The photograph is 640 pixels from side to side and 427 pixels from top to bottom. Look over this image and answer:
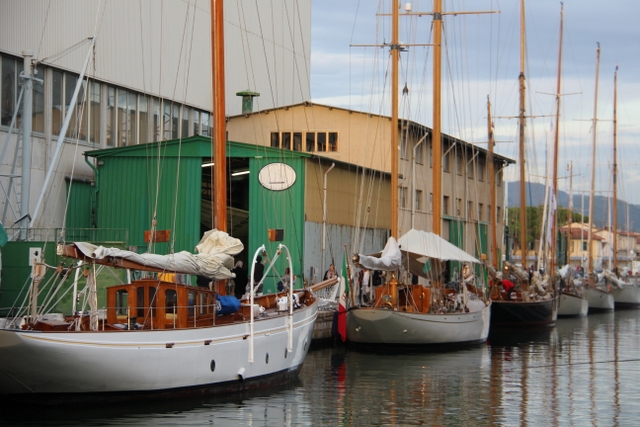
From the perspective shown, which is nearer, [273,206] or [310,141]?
[273,206]

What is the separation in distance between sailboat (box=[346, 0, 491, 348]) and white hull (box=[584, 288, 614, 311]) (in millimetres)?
26066

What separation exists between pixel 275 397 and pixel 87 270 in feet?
16.9

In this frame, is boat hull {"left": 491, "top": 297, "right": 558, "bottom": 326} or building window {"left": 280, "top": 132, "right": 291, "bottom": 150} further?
building window {"left": 280, "top": 132, "right": 291, "bottom": 150}

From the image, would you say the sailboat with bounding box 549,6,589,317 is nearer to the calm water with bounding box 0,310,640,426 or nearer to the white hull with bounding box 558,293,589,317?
the white hull with bounding box 558,293,589,317

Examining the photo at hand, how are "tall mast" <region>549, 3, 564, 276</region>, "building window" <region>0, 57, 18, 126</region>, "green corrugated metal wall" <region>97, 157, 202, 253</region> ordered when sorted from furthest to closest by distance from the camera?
"tall mast" <region>549, 3, 564, 276</region> → "green corrugated metal wall" <region>97, 157, 202, 253</region> → "building window" <region>0, 57, 18, 126</region>

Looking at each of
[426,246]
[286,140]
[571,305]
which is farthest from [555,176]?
[426,246]

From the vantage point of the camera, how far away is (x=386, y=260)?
3238 cm

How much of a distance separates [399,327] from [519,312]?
14.6 metres

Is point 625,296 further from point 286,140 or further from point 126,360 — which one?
point 126,360

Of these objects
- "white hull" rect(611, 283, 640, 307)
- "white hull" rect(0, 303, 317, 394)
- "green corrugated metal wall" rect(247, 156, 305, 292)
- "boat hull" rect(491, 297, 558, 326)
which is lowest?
"white hull" rect(611, 283, 640, 307)

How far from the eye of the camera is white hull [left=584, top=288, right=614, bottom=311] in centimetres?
6294

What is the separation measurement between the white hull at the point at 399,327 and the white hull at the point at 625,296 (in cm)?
4065

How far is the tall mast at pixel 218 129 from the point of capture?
78.7 feet

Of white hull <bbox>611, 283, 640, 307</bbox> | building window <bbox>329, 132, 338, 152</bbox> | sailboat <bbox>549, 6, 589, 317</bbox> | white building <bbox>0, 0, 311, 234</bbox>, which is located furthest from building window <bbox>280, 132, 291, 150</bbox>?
white hull <bbox>611, 283, 640, 307</bbox>
